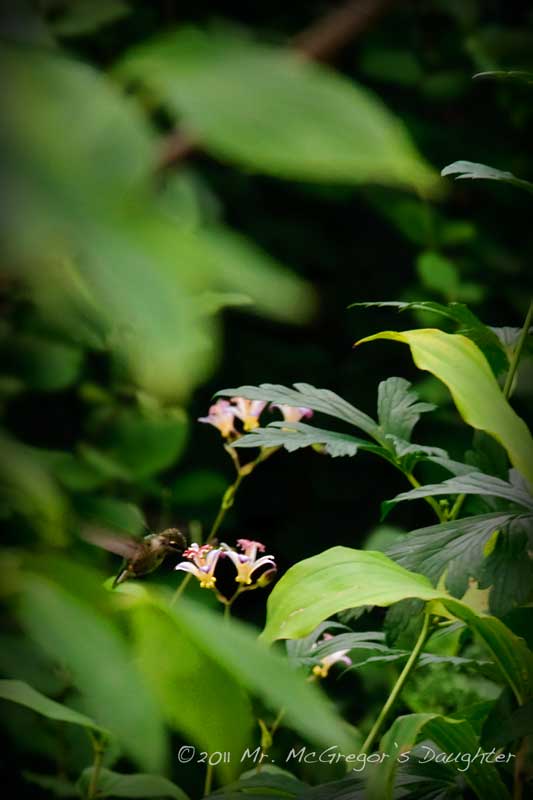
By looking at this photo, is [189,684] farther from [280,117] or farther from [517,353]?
[517,353]

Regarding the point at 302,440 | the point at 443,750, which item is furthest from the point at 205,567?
the point at 443,750

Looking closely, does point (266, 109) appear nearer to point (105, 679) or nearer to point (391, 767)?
point (105, 679)

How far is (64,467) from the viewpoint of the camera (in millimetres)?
362

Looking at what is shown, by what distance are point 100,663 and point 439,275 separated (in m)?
1.47

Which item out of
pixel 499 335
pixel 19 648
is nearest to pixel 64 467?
pixel 19 648

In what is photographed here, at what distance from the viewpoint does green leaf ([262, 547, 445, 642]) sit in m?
0.61

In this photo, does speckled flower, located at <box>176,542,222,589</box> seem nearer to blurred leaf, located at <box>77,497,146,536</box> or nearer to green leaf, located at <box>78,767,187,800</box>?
green leaf, located at <box>78,767,187,800</box>

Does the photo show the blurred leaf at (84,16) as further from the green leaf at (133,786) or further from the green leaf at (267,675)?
Answer: the green leaf at (133,786)

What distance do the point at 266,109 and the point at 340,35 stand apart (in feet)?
0.14

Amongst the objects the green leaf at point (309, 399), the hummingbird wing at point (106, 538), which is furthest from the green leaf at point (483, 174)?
the hummingbird wing at point (106, 538)

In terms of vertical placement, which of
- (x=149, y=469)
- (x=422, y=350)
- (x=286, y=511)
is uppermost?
(x=422, y=350)

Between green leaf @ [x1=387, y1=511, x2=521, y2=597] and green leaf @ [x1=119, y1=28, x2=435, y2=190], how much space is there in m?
0.54

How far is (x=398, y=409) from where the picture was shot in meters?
0.83

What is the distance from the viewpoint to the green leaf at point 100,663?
0.19 metres
